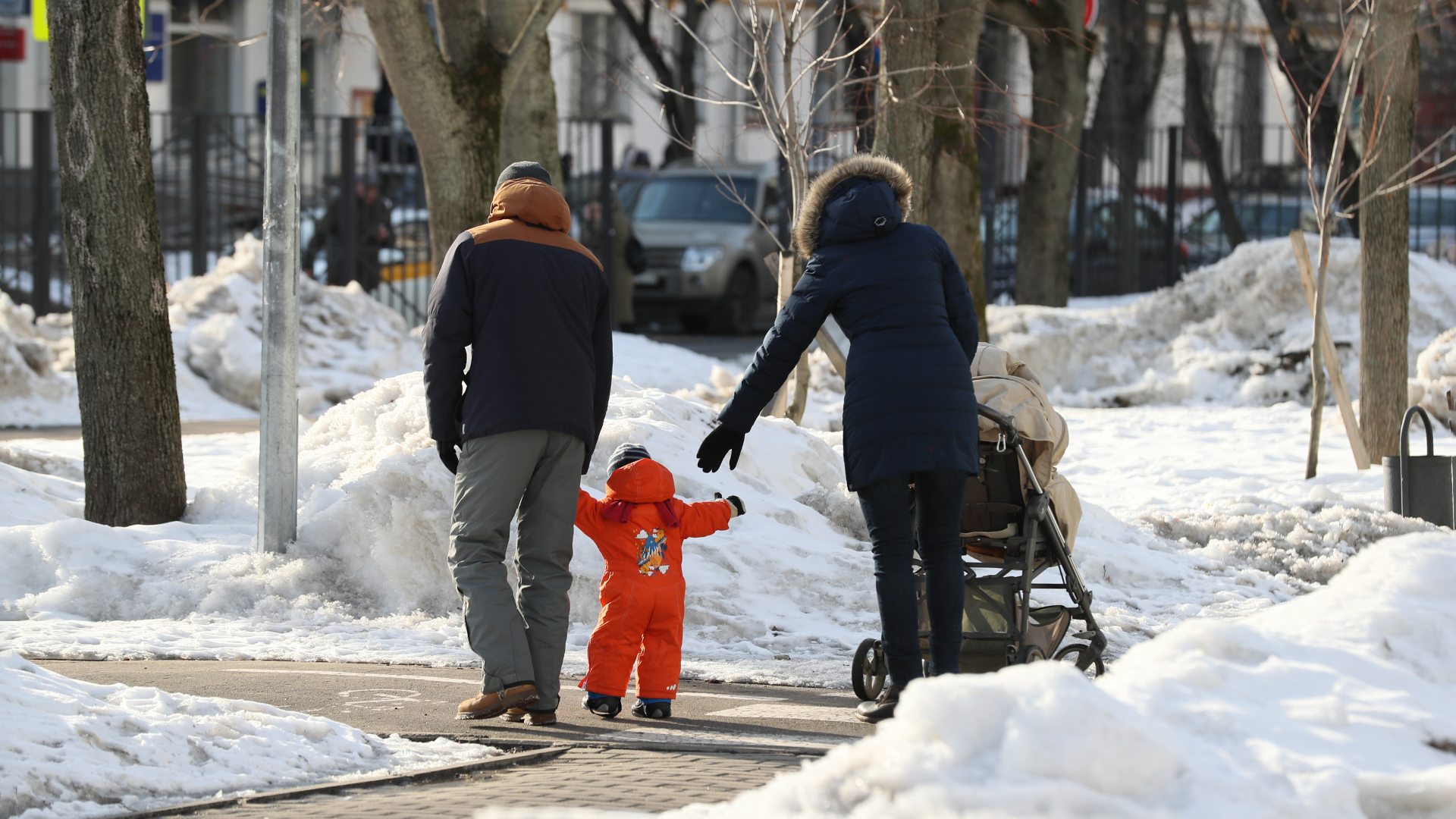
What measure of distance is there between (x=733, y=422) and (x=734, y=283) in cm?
1499

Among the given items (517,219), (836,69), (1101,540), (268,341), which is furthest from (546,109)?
(517,219)

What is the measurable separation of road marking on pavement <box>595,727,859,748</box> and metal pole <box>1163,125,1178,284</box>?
693 inches

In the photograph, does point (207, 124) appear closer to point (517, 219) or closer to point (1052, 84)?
point (1052, 84)

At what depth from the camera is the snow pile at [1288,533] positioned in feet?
25.1

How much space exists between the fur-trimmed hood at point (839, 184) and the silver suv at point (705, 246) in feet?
45.0

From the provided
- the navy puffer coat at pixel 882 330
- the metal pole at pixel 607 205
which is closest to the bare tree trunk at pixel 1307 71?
the metal pole at pixel 607 205

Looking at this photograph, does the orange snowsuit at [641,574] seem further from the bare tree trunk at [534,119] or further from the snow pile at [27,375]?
the snow pile at [27,375]

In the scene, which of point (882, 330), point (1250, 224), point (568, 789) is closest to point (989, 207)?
point (1250, 224)

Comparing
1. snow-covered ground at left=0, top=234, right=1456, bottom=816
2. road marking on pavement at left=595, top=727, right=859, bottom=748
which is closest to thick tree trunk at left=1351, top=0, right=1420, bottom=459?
snow-covered ground at left=0, top=234, right=1456, bottom=816

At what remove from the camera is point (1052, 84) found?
17797mm

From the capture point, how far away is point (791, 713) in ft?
16.4

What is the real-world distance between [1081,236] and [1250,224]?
4.35 metres

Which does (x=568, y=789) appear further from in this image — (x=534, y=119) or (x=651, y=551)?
(x=534, y=119)

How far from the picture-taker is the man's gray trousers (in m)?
4.75
